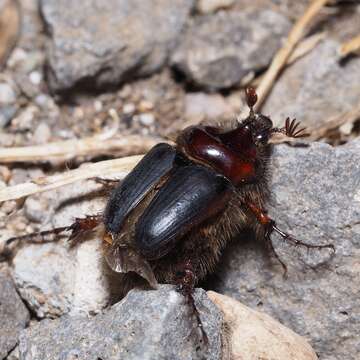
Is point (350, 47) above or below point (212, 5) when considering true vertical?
above

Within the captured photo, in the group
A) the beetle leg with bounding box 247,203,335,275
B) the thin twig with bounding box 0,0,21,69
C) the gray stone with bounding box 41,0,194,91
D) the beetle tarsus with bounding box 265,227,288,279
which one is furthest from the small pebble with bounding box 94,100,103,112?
the beetle tarsus with bounding box 265,227,288,279

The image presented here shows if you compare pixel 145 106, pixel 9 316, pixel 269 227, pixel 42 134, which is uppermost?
pixel 269 227

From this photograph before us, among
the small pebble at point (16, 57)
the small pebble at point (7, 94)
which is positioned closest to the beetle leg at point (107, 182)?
the small pebble at point (7, 94)

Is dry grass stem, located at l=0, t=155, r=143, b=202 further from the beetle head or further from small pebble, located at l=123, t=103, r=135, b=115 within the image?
small pebble, located at l=123, t=103, r=135, b=115

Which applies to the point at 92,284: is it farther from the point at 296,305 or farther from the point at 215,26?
the point at 215,26

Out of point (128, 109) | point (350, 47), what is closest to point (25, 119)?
point (128, 109)

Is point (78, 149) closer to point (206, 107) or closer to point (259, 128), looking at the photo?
point (206, 107)
